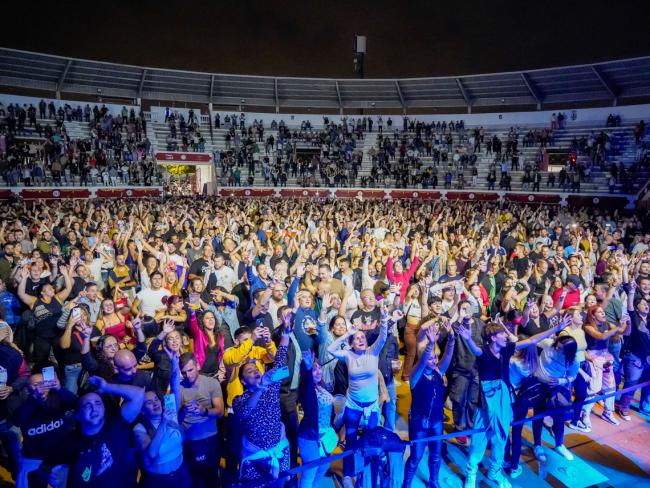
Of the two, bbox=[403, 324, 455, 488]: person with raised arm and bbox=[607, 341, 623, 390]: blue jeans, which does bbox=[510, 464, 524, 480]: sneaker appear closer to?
bbox=[403, 324, 455, 488]: person with raised arm

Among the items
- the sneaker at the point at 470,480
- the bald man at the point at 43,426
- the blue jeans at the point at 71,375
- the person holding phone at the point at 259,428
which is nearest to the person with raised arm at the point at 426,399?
the sneaker at the point at 470,480

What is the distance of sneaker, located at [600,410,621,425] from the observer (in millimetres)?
5578

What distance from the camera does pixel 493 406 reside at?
421 cm

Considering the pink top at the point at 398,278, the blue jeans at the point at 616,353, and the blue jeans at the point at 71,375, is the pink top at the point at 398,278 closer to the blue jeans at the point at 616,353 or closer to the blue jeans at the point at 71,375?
the blue jeans at the point at 616,353

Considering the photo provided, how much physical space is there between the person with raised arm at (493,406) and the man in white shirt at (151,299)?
397cm

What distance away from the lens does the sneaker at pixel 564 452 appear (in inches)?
190

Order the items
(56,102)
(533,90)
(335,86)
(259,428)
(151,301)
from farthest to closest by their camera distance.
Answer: (335,86) → (533,90) → (56,102) → (151,301) → (259,428)

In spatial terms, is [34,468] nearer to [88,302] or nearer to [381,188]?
[88,302]

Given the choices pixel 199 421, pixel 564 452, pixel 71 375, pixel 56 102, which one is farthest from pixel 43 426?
pixel 56 102

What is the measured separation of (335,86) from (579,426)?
110 ft

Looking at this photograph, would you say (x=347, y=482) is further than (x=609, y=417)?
No

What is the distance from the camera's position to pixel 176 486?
3.11 m

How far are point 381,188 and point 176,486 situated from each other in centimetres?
2763

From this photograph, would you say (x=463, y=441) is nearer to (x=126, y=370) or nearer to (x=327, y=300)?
(x=327, y=300)
